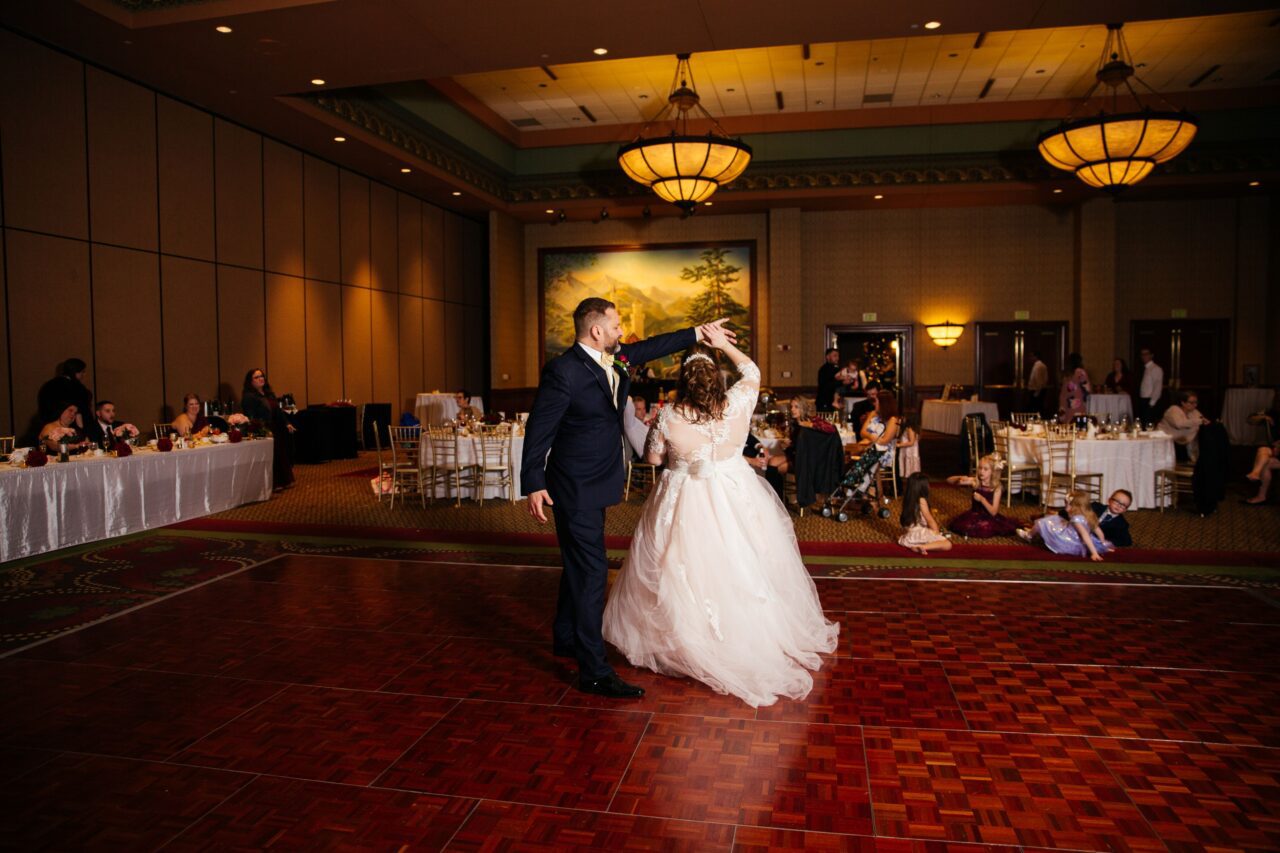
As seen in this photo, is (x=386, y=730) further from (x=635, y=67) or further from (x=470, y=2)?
(x=635, y=67)

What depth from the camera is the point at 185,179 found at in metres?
9.67

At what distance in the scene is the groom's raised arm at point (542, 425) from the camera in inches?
125

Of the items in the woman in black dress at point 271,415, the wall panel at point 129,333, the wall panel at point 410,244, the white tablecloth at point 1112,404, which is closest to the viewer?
the wall panel at point 129,333

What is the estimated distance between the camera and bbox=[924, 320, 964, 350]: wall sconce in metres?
15.2

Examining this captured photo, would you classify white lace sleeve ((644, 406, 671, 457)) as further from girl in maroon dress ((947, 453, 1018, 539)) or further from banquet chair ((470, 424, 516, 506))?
banquet chair ((470, 424, 516, 506))

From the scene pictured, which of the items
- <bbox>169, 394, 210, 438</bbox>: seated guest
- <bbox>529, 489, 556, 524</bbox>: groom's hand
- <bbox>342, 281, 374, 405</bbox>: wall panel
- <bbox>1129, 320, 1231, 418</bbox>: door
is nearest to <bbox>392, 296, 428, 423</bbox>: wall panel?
<bbox>342, 281, 374, 405</bbox>: wall panel

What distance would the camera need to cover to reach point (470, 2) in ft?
23.9

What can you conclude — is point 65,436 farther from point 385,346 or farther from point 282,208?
point 385,346

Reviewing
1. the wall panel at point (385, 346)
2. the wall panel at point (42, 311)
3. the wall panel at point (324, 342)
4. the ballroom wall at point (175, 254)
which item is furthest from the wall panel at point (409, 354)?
the wall panel at point (42, 311)

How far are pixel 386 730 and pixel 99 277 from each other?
7.78 metres

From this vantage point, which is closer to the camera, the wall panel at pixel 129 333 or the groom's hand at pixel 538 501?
the groom's hand at pixel 538 501

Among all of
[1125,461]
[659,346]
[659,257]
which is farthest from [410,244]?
[659,346]

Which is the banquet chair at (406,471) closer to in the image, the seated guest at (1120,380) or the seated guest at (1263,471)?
the seated guest at (1263,471)

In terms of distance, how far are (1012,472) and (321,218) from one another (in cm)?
996
